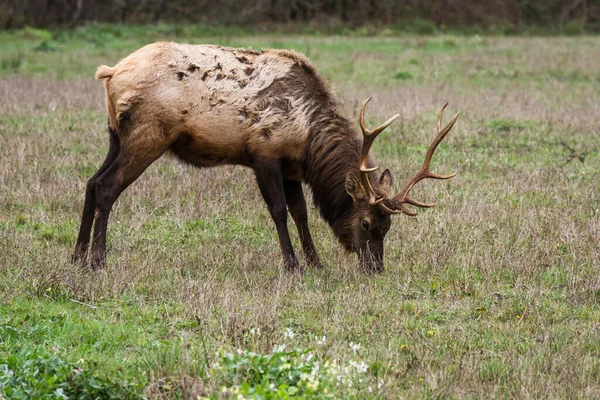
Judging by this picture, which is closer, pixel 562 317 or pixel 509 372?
pixel 509 372

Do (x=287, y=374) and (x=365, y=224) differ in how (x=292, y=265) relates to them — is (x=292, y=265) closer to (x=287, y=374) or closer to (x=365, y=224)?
(x=365, y=224)

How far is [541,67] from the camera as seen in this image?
66.7 ft

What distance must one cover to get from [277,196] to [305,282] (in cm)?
94

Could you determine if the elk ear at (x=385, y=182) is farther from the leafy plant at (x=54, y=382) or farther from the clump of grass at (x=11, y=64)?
the clump of grass at (x=11, y=64)

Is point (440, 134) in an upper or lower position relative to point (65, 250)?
upper

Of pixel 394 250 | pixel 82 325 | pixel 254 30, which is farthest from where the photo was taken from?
pixel 254 30

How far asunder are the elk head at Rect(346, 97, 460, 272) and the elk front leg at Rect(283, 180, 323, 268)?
0.47m

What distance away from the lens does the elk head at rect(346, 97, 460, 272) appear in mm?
7316

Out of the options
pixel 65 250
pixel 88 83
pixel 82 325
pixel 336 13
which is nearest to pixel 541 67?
pixel 88 83

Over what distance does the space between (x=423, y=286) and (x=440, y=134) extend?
4.41 feet

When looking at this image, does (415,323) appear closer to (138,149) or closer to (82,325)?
(82,325)

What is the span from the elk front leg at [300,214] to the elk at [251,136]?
24mm

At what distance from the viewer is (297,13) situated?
31.8 m

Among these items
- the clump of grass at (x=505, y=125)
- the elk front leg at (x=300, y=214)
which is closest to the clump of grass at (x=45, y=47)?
the clump of grass at (x=505, y=125)
